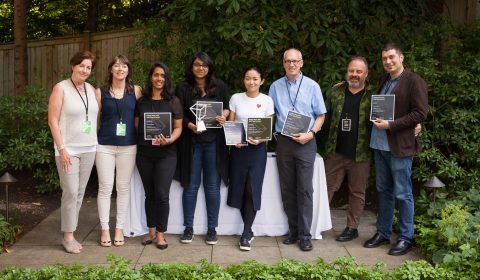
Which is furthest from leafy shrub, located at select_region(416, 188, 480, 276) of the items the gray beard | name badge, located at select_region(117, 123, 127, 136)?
name badge, located at select_region(117, 123, 127, 136)

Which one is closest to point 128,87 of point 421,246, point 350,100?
point 350,100

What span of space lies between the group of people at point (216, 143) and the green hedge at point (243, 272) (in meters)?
0.90

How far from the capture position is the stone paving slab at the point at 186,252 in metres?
4.89

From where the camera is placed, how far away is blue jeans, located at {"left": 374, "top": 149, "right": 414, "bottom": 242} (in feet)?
16.6

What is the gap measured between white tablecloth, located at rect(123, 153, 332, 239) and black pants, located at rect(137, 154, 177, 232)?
0.93 feet

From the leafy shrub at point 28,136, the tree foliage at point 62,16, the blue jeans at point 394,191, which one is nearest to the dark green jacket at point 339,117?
the blue jeans at point 394,191

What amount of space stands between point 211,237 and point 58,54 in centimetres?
554

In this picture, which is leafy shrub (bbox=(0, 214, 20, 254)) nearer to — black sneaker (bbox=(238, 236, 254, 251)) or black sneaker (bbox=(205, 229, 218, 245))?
black sneaker (bbox=(205, 229, 218, 245))

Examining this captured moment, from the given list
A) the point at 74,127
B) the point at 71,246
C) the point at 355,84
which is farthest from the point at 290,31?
the point at 71,246

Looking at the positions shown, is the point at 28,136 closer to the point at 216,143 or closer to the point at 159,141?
Result: the point at 159,141

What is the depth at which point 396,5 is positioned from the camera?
665 cm

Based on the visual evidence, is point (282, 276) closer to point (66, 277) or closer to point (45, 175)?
point (66, 277)

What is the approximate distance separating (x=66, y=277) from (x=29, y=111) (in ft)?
12.5

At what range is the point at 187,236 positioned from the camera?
5.39 metres
